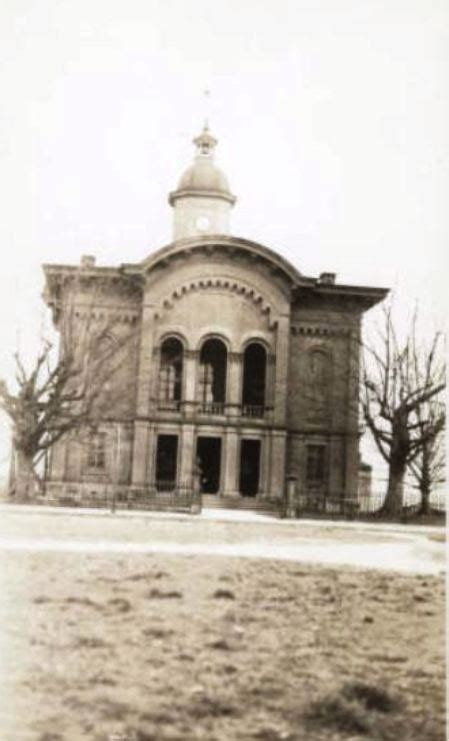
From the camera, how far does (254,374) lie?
98.5 ft

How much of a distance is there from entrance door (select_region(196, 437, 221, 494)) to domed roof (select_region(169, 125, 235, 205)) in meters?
11.1

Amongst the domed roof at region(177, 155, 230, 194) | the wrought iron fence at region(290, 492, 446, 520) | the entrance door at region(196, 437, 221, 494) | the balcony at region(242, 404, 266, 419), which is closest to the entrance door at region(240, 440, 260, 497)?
the entrance door at region(196, 437, 221, 494)

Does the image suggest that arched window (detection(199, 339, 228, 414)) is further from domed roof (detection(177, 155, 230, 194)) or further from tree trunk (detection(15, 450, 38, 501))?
Result: tree trunk (detection(15, 450, 38, 501))

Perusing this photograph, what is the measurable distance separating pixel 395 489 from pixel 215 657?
13.9m

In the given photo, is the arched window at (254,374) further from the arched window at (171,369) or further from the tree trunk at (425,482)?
the tree trunk at (425,482)

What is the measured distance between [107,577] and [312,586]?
2379mm

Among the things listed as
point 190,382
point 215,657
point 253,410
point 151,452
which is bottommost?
point 215,657

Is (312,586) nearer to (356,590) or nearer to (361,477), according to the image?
(356,590)

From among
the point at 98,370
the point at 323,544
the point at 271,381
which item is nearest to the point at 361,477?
the point at 271,381

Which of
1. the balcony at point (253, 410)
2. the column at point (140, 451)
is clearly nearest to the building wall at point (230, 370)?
the column at point (140, 451)

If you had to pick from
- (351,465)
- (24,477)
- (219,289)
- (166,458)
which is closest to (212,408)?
(166,458)

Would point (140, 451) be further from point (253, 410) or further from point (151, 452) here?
point (253, 410)

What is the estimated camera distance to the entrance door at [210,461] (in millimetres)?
29688

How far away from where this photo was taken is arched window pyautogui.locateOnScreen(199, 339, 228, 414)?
97.4 feet
